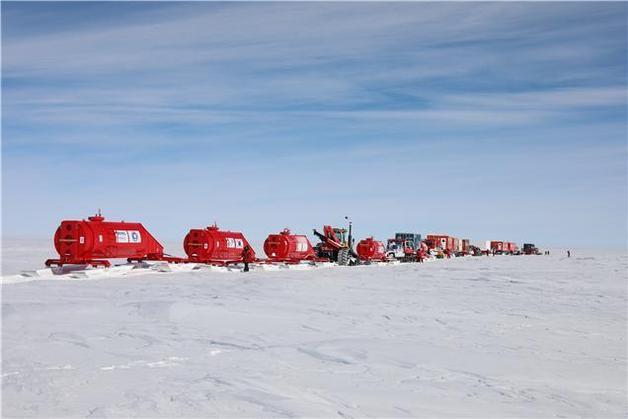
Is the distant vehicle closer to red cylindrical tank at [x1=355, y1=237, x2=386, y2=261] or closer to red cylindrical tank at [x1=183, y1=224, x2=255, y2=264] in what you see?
red cylindrical tank at [x1=355, y1=237, x2=386, y2=261]

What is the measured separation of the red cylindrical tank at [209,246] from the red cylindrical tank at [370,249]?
50.6 ft

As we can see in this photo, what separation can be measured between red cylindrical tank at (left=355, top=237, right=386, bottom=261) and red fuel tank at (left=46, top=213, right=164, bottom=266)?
2138cm

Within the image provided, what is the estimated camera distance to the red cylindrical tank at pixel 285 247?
107 feet

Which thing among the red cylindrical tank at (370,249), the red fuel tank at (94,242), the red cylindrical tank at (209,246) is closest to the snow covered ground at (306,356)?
the red fuel tank at (94,242)

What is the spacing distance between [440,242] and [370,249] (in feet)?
77.3

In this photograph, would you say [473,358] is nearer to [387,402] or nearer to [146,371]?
[387,402]

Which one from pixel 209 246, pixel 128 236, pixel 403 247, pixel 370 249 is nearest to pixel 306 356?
pixel 128 236

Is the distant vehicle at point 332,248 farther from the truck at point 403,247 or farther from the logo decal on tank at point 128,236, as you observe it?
the logo decal on tank at point 128,236

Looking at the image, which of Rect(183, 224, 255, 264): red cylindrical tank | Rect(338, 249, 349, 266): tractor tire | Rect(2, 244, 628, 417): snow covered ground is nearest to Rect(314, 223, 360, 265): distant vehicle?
Rect(338, 249, 349, 266): tractor tire

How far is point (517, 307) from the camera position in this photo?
13.3m

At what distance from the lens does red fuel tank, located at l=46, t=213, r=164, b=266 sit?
22188 mm

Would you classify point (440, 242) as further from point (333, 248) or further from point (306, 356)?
point (306, 356)

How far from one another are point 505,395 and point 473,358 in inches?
70.2

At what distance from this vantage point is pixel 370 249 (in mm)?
42594
